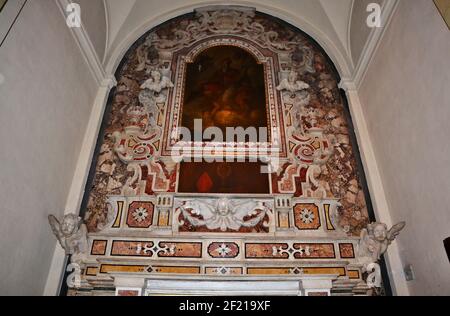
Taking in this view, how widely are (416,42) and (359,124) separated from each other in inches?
67.3

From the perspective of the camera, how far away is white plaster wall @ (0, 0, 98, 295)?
11.9ft

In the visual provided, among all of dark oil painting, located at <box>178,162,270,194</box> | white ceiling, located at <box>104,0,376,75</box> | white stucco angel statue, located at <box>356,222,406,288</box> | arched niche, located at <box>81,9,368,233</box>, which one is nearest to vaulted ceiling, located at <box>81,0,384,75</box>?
white ceiling, located at <box>104,0,376,75</box>

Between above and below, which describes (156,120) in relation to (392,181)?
above

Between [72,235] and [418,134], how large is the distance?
4376 millimetres

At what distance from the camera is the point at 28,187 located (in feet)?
13.0

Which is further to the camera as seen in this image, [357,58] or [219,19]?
[219,19]

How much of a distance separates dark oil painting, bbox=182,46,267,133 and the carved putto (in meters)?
2.28

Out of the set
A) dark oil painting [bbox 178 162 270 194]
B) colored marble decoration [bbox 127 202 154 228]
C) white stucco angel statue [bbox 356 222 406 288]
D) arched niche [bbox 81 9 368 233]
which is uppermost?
arched niche [bbox 81 9 368 233]

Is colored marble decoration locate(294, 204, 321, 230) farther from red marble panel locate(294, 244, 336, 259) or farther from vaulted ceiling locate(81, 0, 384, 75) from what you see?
vaulted ceiling locate(81, 0, 384, 75)

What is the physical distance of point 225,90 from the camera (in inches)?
243

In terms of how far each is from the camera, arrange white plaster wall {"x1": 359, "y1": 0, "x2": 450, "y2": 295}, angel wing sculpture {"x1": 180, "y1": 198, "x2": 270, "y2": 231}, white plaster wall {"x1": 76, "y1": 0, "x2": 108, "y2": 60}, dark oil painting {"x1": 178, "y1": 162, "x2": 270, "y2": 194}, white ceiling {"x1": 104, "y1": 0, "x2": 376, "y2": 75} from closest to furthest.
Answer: white plaster wall {"x1": 359, "y1": 0, "x2": 450, "y2": 295} < angel wing sculpture {"x1": 180, "y1": 198, "x2": 270, "y2": 231} < dark oil painting {"x1": 178, "y1": 162, "x2": 270, "y2": 194} < white plaster wall {"x1": 76, "y1": 0, "x2": 108, "y2": 60} < white ceiling {"x1": 104, "y1": 0, "x2": 376, "y2": 75}

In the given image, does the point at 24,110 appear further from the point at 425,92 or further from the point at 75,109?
the point at 425,92

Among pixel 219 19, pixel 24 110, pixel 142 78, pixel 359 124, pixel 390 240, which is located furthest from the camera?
pixel 219 19

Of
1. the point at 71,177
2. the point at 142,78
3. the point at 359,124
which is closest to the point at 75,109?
the point at 71,177
